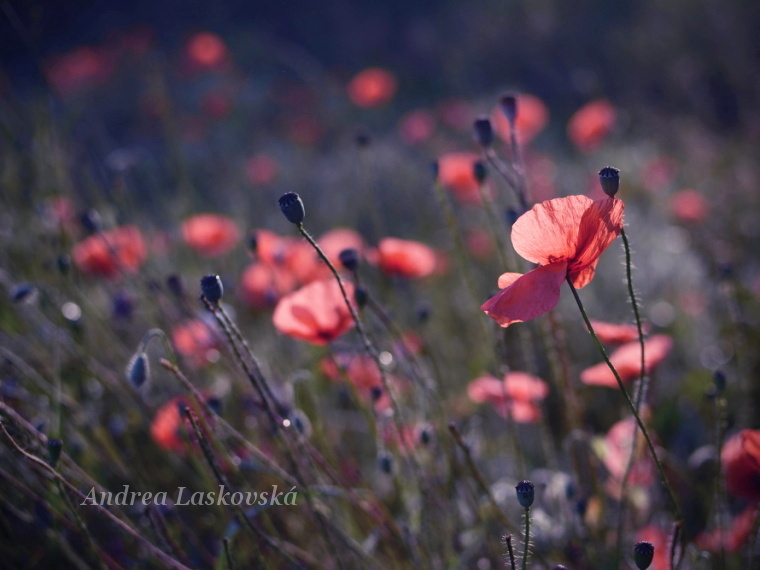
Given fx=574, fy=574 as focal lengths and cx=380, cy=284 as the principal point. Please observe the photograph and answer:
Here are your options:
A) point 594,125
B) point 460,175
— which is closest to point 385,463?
point 460,175

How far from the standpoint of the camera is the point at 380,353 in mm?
1460

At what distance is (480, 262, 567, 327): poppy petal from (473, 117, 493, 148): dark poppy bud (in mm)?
562

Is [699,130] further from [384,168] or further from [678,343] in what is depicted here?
[678,343]

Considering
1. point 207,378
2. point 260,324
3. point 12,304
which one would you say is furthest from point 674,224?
point 12,304

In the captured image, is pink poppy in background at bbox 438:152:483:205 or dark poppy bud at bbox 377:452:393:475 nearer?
dark poppy bud at bbox 377:452:393:475

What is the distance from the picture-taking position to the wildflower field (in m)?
1.19

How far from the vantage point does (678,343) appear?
2756 mm

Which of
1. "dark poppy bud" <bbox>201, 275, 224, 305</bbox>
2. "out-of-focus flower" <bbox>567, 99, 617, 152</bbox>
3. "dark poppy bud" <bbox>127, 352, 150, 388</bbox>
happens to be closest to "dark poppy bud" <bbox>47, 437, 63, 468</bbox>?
"dark poppy bud" <bbox>127, 352, 150, 388</bbox>

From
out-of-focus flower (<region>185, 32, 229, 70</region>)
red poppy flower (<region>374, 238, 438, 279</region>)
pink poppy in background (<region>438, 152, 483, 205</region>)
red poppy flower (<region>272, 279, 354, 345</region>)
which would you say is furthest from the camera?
out-of-focus flower (<region>185, 32, 229, 70</region>)

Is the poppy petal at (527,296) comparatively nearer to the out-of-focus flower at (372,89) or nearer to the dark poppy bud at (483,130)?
the dark poppy bud at (483,130)

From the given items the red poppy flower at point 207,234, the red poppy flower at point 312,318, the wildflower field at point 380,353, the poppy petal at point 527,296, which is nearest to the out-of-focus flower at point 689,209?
the wildflower field at point 380,353

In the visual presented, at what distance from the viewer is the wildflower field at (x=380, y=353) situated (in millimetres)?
1193

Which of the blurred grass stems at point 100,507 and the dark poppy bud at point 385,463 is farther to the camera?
the dark poppy bud at point 385,463

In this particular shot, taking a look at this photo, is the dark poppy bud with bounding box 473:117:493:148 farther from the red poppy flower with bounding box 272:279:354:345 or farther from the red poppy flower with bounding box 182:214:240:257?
the red poppy flower with bounding box 182:214:240:257
